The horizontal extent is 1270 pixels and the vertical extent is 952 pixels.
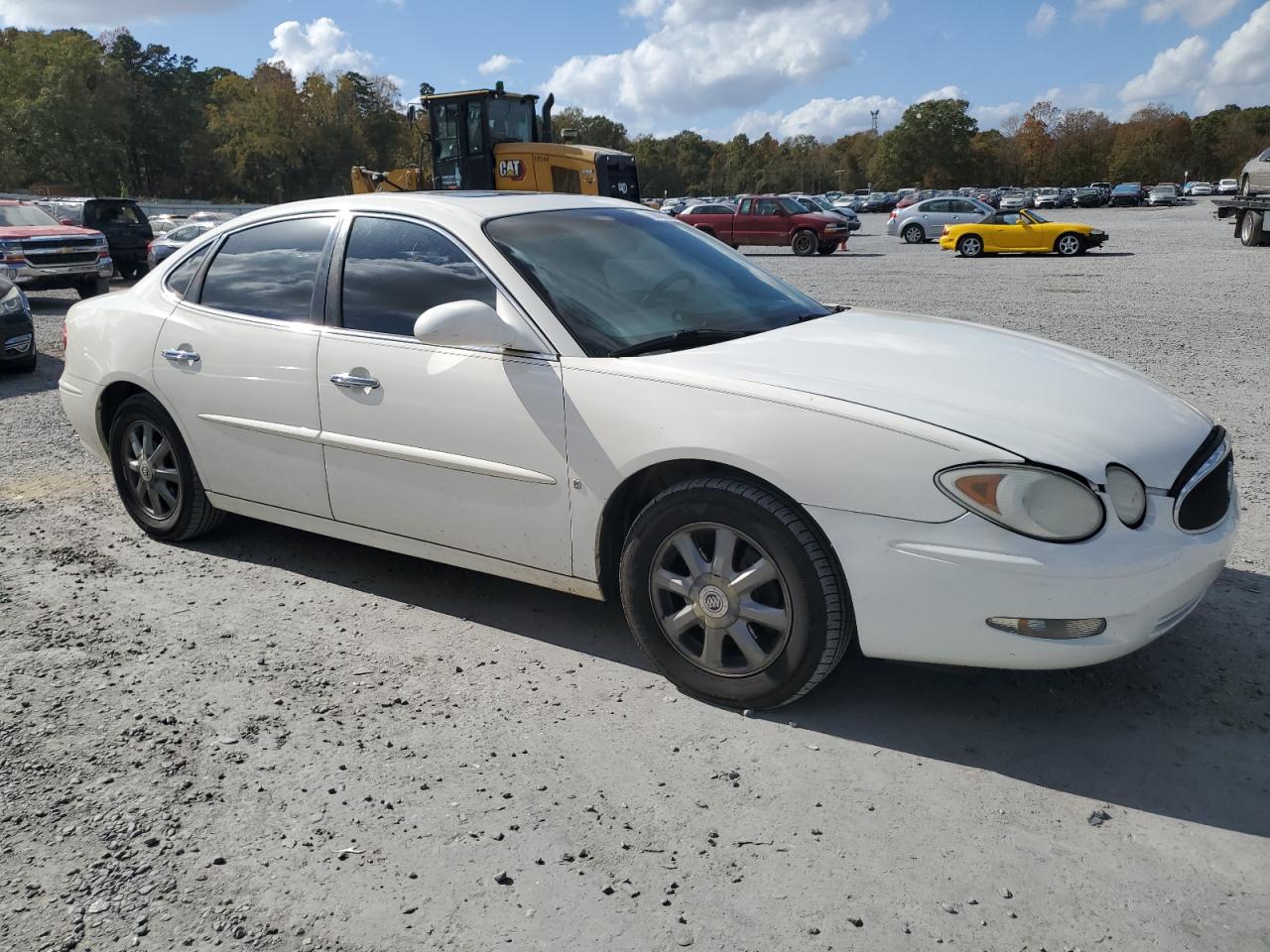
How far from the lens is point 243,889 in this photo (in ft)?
8.32

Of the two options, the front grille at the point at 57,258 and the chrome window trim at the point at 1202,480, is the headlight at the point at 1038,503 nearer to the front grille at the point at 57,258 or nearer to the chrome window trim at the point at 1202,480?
the chrome window trim at the point at 1202,480

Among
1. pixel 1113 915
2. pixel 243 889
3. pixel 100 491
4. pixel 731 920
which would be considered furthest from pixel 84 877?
pixel 100 491

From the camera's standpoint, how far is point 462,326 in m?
3.49

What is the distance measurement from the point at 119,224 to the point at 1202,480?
24380 millimetres

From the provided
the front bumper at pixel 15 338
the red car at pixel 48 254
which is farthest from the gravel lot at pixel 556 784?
the red car at pixel 48 254

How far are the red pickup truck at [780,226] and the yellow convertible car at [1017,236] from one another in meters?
3.22

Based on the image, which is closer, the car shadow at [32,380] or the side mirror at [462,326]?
the side mirror at [462,326]

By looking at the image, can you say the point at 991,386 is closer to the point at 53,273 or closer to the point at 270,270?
the point at 270,270

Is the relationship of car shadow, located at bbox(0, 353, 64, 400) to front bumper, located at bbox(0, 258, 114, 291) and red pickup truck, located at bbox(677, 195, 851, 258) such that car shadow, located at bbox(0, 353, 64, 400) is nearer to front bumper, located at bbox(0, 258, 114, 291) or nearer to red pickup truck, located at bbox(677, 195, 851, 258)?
front bumper, located at bbox(0, 258, 114, 291)

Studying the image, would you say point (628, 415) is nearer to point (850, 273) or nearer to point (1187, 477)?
point (1187, 477)

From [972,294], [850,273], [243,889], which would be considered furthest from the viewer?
[850,273]

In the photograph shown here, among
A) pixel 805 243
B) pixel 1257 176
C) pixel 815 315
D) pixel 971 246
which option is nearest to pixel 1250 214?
pixel 1257 176

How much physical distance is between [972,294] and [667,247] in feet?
43.5

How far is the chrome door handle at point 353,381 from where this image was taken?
155 inches
